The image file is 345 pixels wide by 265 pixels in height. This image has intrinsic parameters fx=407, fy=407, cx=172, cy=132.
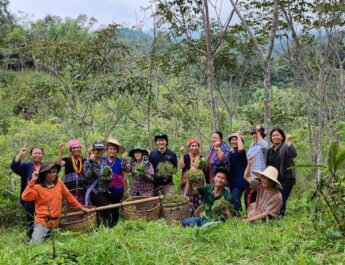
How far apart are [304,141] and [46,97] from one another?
24.9ft

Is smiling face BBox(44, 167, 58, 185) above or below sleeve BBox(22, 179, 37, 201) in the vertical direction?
above

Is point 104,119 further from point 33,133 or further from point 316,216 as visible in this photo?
point 316,216

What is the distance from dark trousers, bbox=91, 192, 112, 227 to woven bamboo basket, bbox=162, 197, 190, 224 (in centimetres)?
81

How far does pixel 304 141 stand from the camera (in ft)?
40.2

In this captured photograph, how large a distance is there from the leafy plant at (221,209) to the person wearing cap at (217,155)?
644 mm

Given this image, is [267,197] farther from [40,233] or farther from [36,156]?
[36,156]

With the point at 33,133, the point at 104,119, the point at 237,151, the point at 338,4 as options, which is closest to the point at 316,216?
the point at 237,151

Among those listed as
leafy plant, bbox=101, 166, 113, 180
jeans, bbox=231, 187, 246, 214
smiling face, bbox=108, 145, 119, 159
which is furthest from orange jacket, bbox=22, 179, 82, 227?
jeans, bbox=231, 187, 246, 214

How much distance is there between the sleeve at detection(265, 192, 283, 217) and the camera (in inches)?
197

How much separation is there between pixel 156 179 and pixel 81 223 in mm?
1452

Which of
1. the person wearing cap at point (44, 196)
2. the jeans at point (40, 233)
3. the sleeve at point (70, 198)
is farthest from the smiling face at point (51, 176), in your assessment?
the jeans at point (40, 233)

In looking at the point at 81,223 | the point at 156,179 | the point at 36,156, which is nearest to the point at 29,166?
the point at 36,156

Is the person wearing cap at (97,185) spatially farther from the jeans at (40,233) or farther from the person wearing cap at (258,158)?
the person wearing cap at (258,158)

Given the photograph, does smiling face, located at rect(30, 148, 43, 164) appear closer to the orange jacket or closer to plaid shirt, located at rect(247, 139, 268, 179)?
the orange jacket
